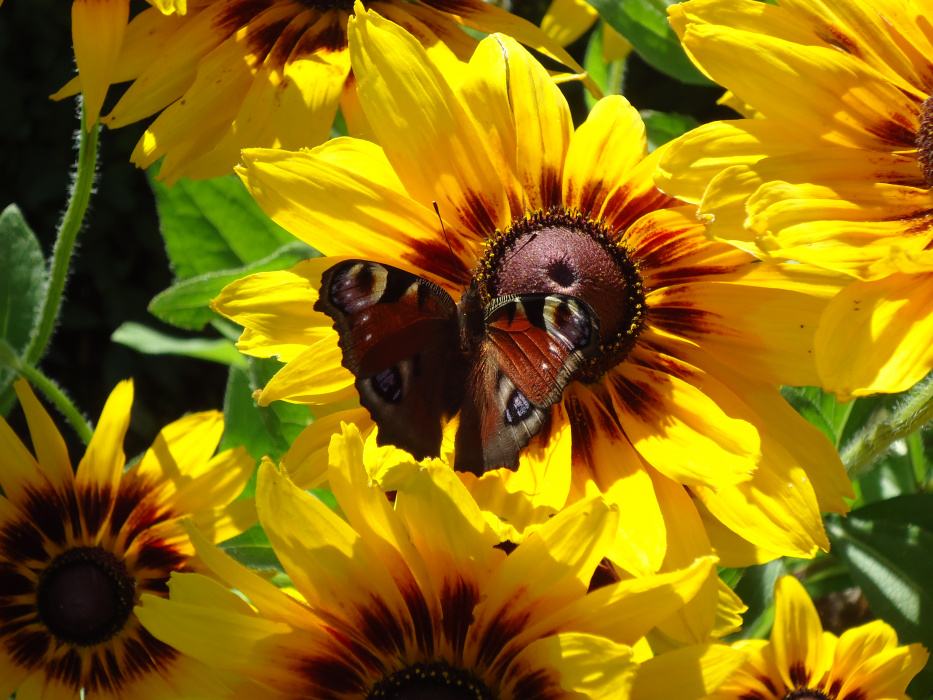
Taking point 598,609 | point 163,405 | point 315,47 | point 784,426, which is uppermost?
point 163,405

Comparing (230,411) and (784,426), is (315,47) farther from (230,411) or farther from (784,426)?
(784,426)

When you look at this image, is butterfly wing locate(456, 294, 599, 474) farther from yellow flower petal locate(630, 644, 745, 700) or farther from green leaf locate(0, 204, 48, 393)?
green leaf locate(0, 204, 48, 393)

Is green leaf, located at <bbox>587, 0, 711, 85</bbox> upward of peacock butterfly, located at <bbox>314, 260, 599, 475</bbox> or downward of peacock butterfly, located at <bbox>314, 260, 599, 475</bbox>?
upward

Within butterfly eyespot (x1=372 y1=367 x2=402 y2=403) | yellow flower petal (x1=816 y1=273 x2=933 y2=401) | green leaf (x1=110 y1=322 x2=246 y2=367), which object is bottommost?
yellow flower petal (x1=816 y1=273 x2=933 y2=401)

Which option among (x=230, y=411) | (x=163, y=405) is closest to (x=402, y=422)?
(x=230, y=411)

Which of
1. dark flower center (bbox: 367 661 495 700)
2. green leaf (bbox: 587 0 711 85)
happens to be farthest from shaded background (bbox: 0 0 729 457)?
dark flower center (bbox: 367 661 495 700)

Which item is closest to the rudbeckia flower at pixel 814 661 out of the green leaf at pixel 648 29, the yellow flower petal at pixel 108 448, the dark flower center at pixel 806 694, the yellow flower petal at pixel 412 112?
the dark flower center at pixel 806 694
